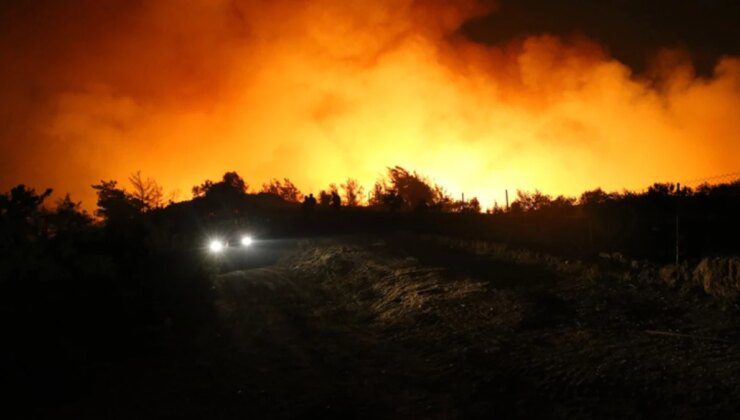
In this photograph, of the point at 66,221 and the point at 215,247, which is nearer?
the point at 66,221

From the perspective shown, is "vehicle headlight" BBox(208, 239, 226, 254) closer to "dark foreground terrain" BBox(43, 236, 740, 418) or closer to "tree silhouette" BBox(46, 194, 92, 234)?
"dark foreground terrain" BBox(43, 236, 740, 418)

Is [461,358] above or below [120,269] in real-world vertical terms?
below

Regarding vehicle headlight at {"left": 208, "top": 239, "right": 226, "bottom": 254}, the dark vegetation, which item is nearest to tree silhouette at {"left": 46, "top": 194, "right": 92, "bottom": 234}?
the dark vegetation

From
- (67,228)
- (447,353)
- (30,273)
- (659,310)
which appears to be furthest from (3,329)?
(659,310)

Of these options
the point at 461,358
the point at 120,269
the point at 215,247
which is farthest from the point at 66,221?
the point at 215,247

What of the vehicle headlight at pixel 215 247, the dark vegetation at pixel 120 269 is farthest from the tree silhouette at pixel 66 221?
the vehicle headlight at pixel 215 247

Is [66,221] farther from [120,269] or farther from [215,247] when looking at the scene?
[215,247]

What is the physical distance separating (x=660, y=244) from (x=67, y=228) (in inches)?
745

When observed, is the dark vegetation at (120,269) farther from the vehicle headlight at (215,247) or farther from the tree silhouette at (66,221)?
the vehicle headlight at (215,247)

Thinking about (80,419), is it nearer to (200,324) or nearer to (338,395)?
(338,395)

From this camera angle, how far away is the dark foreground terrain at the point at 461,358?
23.2 feet

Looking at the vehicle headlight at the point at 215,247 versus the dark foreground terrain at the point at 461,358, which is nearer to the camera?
the dark foreground terrain at the point at 461,358

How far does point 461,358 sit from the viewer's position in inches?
366

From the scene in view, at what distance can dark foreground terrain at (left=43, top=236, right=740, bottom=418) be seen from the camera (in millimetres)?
7078
